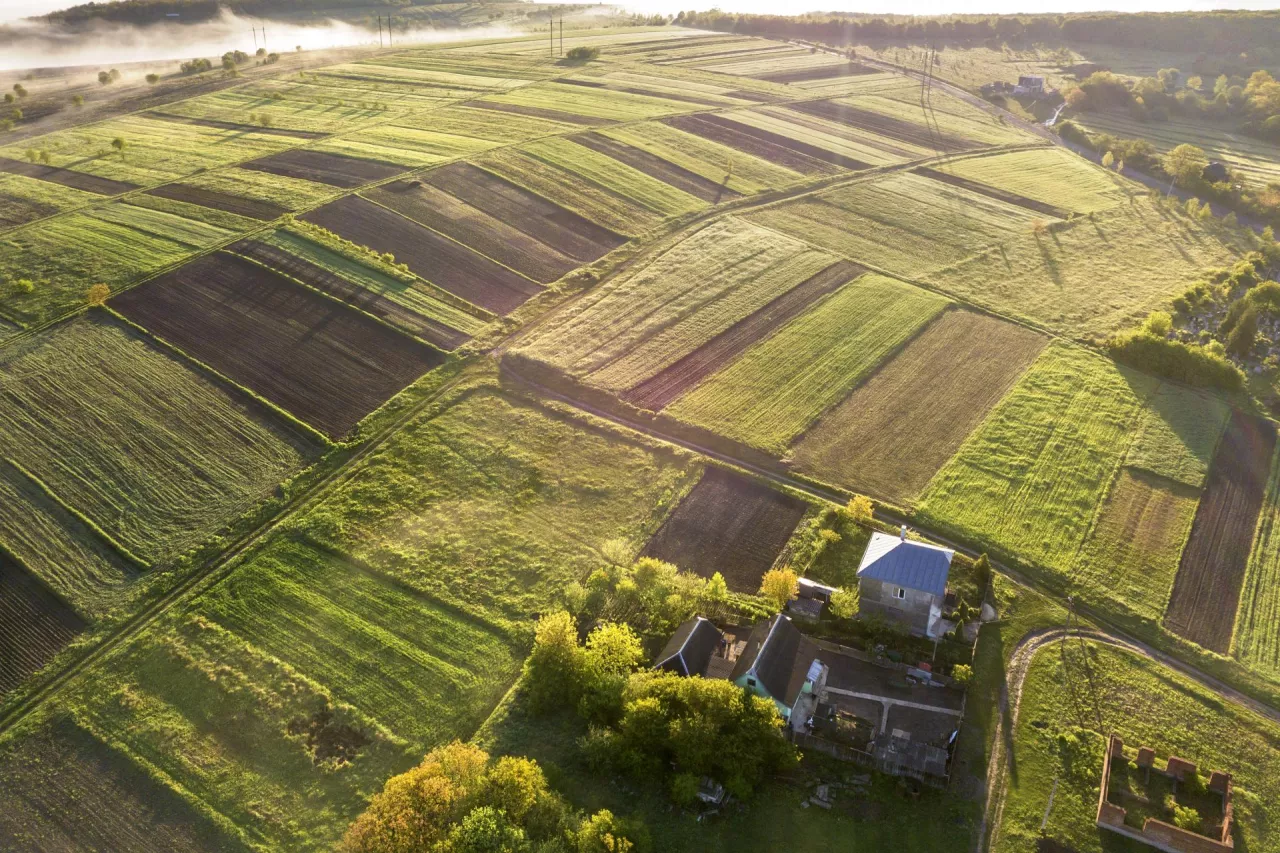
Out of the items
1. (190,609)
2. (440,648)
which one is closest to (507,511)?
(440,648)

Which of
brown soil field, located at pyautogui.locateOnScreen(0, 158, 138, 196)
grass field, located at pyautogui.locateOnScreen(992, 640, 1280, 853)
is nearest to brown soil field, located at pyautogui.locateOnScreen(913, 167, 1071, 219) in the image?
grass field, located at pyautogui.locateOnScreen(992, 640, 1280, 853)

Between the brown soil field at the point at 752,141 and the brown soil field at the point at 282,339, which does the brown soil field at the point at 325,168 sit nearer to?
the brown soil field at the point at 282,339

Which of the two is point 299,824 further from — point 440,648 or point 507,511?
point 507,511

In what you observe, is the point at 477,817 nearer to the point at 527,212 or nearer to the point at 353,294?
the point at 353,294

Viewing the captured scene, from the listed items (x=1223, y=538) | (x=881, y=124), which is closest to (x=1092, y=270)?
(x=1223, y=538)

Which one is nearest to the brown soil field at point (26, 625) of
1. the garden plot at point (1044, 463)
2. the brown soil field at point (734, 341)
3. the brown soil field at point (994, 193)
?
the brown soil field at point (734, 341)
